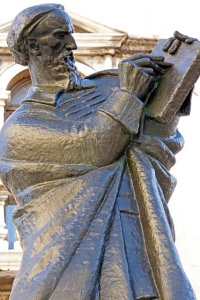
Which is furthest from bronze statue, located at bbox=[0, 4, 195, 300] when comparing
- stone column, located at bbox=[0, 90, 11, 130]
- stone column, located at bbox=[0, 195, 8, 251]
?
stone column, located at bbox=[0, 90, 11, 130]

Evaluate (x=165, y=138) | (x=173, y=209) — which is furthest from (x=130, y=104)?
(x=173, y=209)

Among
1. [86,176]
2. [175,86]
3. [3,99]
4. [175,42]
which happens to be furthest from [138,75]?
[3,99]

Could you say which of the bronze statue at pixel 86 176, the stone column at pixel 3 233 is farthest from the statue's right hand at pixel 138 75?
the stone column at pixel 3 233

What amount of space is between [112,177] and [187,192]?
8.54m

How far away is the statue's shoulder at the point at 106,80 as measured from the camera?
324 cm

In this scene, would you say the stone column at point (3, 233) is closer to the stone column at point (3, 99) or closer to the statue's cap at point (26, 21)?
the stone column at point (3, 99)

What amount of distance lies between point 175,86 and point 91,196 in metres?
0.54

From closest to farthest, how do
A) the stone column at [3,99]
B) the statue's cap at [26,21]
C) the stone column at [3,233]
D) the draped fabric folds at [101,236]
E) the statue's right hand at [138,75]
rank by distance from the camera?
the draped fabric folds at [101,236]
the statue's right hand at [138,75]
the statue's cap at [26,21]
the stone column at [3,233]
the stone column at [3,99]

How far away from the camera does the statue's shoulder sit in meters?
3.24

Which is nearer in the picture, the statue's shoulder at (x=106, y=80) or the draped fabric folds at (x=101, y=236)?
the draped fabric folds at (x=101, y=236)

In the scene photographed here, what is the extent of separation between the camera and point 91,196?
2.86m

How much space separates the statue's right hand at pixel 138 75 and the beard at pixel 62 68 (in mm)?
233

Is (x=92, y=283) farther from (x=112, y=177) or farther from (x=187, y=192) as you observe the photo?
Answer: (x=187, y=192)

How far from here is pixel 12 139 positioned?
9.87ft
